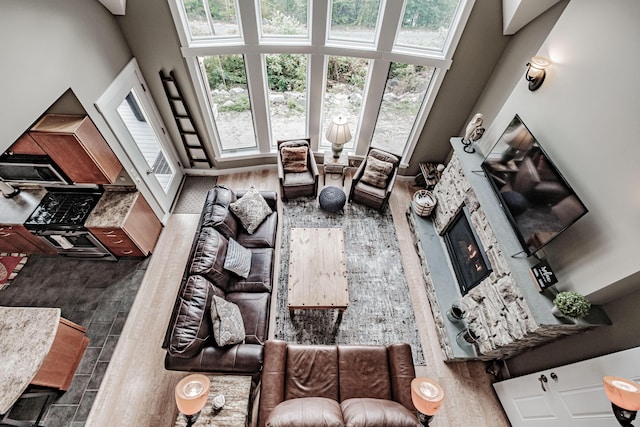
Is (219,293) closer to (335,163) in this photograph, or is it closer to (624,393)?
(335,163)

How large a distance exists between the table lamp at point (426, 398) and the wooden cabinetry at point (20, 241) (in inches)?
197

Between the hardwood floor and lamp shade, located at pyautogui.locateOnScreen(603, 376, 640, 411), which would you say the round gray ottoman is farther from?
lamp shade, located at pyautogui.locateOnScreen(603, 376, 640, 411)

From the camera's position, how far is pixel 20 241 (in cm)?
427

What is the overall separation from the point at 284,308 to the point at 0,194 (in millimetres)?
Result: 4041

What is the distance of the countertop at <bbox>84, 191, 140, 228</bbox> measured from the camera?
13.1ft

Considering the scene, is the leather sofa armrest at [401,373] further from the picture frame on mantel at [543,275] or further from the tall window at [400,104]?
the tall window at [400,104]

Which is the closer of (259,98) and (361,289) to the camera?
(361,289)

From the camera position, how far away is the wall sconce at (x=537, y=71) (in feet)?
10.0

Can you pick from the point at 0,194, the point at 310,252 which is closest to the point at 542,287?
the point at 310,252

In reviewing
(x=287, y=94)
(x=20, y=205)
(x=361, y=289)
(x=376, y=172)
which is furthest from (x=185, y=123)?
(x=361, y=289)

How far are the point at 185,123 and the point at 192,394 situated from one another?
13.1 ft

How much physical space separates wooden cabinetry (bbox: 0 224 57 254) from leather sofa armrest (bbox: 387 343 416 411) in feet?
15.9

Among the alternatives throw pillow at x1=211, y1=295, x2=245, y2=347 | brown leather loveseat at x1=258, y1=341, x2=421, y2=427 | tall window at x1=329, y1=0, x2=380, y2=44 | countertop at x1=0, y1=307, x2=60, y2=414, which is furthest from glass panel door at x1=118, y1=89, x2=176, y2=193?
A: brown leather loveseat at x1=258, y1=341, x2=421, y2=427

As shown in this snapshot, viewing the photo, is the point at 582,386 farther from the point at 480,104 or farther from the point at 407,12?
the point at 407,12
